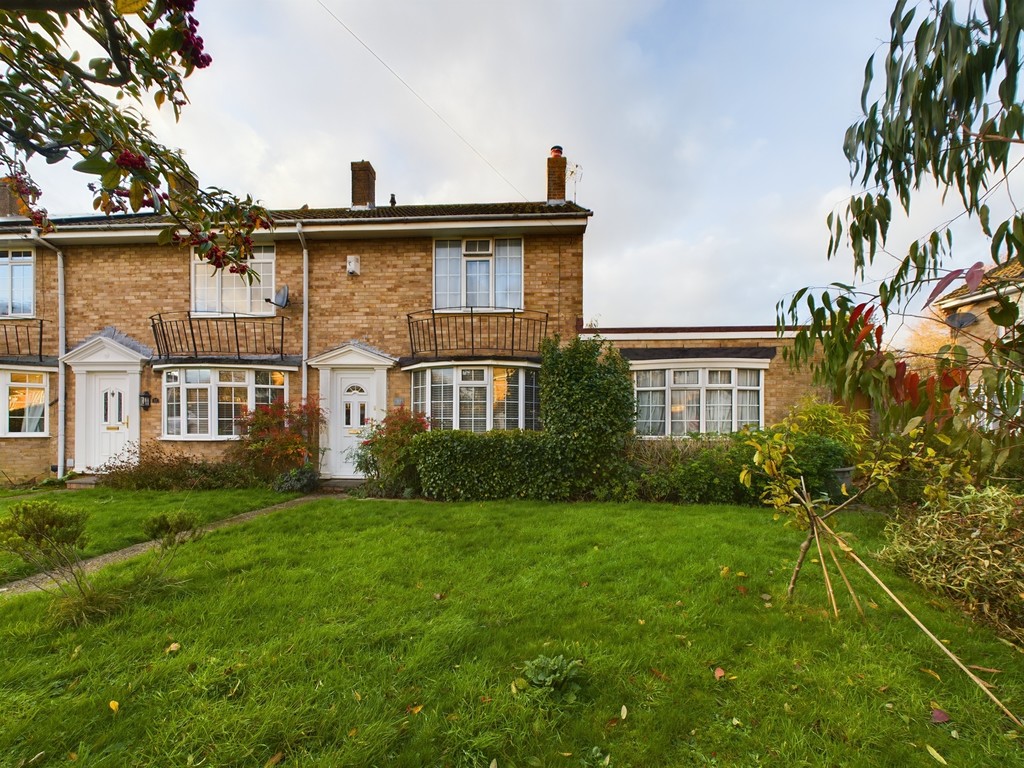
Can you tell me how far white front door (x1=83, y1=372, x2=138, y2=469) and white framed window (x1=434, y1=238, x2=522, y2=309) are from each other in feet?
25.7

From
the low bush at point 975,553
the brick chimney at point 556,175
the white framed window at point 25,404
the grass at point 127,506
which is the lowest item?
the grass at point 127,506

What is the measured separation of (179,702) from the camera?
7.51 feet

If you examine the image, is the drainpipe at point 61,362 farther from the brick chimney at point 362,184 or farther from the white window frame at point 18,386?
the brick chimney at point 362,184

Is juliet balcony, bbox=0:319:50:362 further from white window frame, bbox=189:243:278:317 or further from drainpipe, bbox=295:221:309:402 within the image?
drainpipe, bbox=295:221:309:402

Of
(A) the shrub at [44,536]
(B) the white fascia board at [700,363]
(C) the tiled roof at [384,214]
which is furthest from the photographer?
(C) the tiled roof at [384,214]

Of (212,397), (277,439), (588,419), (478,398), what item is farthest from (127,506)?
(588,419)

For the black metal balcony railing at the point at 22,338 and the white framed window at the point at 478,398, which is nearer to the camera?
the white framed window at the point at 478,398

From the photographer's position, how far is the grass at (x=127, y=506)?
16.5ft

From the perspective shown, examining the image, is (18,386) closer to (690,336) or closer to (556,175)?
(556,175)

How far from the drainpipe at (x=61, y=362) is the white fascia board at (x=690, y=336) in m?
12.4

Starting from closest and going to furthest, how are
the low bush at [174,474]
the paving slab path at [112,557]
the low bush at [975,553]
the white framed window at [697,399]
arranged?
1. the low bush at [975,553]
2. the paving slab path at [112,557]
3. the low bush at [174,474]
4. the white framed window at [697,399]

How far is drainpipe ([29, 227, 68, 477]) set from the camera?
10.3m

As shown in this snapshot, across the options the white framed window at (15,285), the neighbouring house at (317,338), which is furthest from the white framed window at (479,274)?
the white framed window at (15,285)

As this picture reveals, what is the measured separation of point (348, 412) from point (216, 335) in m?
3.72
